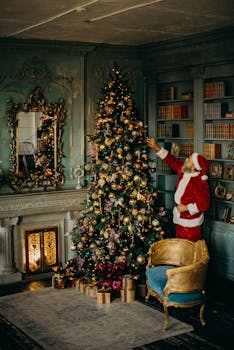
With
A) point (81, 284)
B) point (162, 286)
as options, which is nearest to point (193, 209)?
point (162, 286)

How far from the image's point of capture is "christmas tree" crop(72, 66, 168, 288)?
6770 mm

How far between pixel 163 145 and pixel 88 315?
3.23 metres

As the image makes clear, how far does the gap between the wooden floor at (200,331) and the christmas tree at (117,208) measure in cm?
70

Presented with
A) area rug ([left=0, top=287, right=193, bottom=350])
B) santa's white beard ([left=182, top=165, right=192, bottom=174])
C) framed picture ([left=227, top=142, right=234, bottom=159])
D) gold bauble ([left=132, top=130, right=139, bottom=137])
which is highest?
gold bauble ([left=132, top=130, right=139, bottom=137])

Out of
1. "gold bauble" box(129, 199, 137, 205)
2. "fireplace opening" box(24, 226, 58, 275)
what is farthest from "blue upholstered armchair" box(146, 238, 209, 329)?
"fireplace opening" box(24, 226, 58, 275)

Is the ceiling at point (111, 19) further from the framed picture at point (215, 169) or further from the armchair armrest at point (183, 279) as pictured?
the armchair armrest at point (183, 279)

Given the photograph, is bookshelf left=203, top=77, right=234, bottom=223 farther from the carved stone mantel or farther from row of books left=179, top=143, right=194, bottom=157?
the carved stone mantel

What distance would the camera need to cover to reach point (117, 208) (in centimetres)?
685

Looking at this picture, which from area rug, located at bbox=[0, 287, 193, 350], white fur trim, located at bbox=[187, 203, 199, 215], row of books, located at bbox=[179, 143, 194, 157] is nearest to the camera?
area rug, located at bbox=[0, 287, 193, 350]

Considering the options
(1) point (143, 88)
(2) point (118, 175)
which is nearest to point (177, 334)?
(2) point (118, 175)

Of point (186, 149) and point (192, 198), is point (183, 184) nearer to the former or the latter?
point (192, 198)

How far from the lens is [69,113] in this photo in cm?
782

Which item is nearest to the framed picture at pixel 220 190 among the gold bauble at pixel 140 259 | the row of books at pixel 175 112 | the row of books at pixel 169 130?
the row of books at pixel 169 130

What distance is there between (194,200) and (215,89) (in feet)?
5.09
